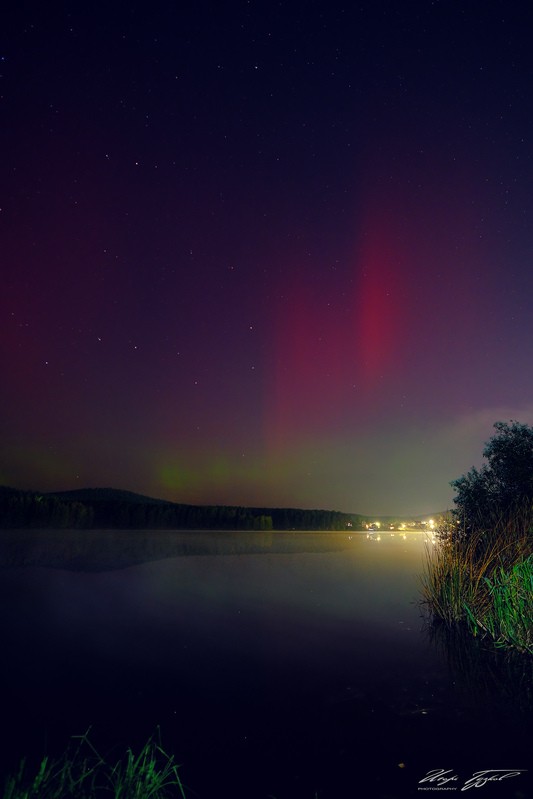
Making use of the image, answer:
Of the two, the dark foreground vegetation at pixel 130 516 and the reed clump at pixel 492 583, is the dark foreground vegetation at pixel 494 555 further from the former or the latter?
the dark foreground vegetation at pixel 130 516

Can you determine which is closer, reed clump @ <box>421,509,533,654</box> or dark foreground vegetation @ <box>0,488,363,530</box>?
reed clump @ <box>421,509,533,654</box>

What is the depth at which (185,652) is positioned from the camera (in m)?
15.9

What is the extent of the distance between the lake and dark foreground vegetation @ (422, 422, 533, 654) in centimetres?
102

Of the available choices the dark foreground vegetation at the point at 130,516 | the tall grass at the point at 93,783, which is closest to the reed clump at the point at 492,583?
the tall grass at the point at 93,783

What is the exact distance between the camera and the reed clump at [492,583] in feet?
Answer: 46.9

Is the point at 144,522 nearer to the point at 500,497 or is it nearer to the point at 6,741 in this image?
the point at 500,497

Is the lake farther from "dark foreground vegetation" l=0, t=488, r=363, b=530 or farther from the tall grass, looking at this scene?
"dark foreground vegetation" l=0, t=488, r=363, b=530

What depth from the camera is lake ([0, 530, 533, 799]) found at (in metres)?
8.28
